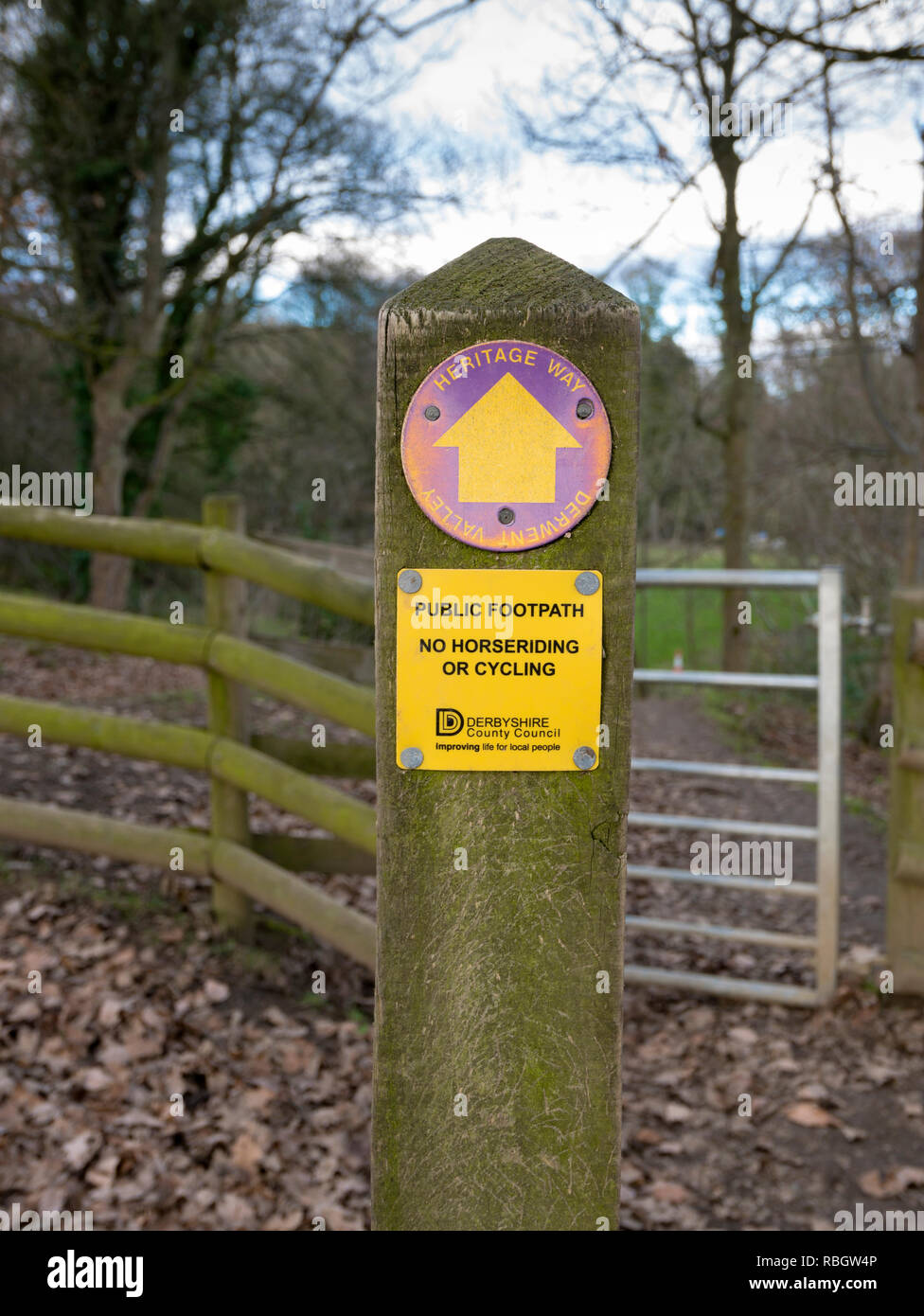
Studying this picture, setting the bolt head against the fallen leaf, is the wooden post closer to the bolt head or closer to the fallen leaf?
the fallen leaf

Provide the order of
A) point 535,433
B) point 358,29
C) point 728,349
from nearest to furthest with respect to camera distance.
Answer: point 535,433 → point 728,349 → point 358,29

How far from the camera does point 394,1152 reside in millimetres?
1537

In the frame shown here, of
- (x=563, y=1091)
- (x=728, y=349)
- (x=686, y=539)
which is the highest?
(x=728, y=349)

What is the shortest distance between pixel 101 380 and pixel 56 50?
3.91 metres

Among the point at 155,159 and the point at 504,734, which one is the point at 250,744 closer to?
the point at 504,734

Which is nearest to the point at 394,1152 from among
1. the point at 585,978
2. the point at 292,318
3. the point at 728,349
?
the point at 585,978

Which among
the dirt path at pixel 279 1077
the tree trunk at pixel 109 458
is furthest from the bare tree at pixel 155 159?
the dirt path at pixel 279 1077

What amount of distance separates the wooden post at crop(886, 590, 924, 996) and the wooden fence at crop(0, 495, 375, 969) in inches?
81.4

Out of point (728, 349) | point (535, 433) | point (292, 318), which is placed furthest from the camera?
point (292, 318)

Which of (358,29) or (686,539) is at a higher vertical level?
(358,29)

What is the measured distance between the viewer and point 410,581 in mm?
1453

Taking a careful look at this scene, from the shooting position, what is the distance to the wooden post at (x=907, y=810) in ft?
13.7

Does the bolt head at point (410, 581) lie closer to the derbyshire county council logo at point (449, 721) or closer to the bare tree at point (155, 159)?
the derbyshire county council logo at point (449, 721)

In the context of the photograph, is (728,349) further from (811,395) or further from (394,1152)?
(394,1152)
